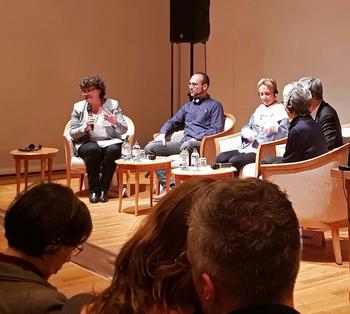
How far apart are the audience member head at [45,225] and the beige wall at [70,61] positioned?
697 cm

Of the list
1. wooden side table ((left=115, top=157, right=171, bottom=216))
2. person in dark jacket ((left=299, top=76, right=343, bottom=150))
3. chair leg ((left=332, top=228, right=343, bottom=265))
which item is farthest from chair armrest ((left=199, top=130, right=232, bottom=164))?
chair leg ((left=332, top=228, right=343, bottom=265))

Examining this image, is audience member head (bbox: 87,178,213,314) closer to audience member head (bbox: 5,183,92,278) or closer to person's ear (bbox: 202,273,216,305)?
person's ear (bbox: 202,273,216,305)

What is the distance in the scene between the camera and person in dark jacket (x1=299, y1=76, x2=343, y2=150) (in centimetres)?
522

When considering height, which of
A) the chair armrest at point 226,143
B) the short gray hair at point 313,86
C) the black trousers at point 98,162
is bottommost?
the black trousers at point 98,162

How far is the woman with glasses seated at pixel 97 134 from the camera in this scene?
6.61 m

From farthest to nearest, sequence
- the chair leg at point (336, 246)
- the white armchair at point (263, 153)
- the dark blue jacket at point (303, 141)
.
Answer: the white armchair at point (263, 153)
the dark blue jacket at point (303, 141)
the chair leg at point (336, 246)

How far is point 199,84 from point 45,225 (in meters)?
5.41

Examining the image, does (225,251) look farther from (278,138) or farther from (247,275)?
(278,138)

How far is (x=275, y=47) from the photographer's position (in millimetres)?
7586

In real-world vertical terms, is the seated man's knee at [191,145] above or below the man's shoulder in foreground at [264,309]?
below

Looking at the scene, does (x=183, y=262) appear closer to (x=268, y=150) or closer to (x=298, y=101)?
(x=298, y=101)

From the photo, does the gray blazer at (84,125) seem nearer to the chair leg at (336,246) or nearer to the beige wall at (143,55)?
the beige wall at (143,55)

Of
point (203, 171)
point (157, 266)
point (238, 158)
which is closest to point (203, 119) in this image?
point (238, 158)

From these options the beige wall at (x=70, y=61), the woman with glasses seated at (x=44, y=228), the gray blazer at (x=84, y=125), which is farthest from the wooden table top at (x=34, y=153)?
the woman with glasses seated at (x=44, y=228)
